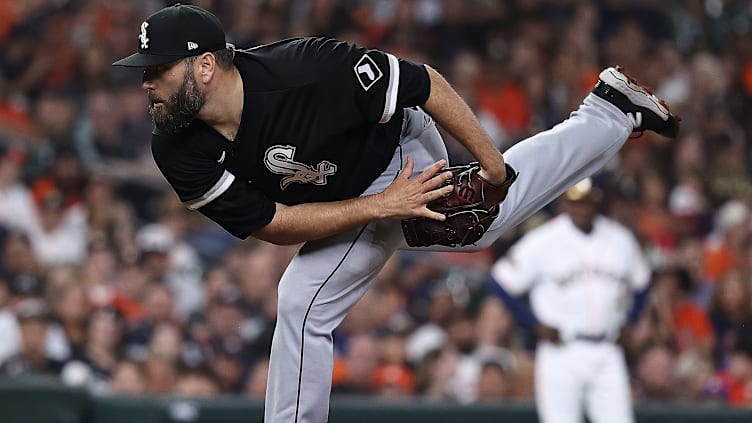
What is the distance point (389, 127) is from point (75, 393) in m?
3.02

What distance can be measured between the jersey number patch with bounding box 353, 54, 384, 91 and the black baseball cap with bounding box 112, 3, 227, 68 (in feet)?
1.58

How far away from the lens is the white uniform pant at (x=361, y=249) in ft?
15.0

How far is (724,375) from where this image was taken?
26.2ft

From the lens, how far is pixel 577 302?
7.22 m

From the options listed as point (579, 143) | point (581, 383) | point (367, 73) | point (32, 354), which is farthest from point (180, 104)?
point (32, 354)

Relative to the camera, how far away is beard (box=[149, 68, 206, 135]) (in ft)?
13.6

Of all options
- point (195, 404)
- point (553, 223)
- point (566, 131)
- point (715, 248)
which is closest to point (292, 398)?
point (566, 131)

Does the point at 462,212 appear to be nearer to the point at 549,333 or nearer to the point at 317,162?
the point at 317,162

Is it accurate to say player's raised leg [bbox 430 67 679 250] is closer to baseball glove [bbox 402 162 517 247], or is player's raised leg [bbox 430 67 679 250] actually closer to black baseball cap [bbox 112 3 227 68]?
baseball glove [bbox 402 162 517 247]

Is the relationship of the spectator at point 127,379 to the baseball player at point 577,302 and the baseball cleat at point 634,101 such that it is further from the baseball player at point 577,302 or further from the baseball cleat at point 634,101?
the baseball cleat at point 634,101

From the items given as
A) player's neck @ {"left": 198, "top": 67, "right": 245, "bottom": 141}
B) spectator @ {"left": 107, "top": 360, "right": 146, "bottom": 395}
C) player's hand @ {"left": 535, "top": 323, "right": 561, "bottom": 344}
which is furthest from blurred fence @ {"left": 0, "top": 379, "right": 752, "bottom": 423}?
player's neck @ {"left": 198, "top": 67, "right": 245, "bottom": 141}

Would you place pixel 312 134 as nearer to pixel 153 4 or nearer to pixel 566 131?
pixel 566 131

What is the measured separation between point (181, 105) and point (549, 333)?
11.8ft

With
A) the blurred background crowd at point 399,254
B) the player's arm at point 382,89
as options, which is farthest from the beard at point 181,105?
the blurred background crowd at point 399,254
